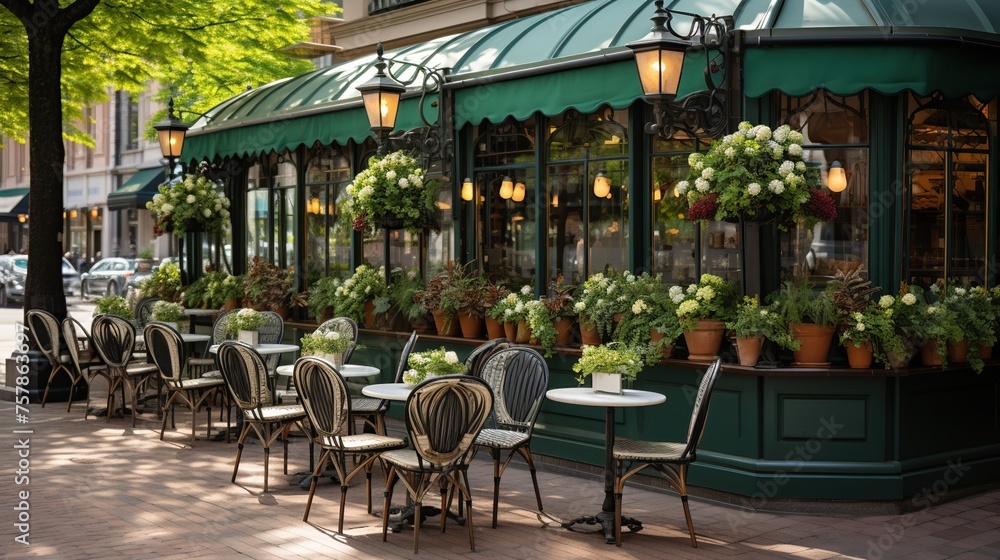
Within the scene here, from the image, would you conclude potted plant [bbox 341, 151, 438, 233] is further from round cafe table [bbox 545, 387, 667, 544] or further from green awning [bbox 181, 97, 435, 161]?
round cafe table [bbox 545, 387, 667, 544]

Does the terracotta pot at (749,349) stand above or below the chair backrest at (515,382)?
above

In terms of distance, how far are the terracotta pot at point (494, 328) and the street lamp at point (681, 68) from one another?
248 centimetres

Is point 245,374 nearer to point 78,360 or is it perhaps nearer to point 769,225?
point 769,225

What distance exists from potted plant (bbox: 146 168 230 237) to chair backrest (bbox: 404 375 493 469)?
907 cm

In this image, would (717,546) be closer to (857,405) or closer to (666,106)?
(857,405)

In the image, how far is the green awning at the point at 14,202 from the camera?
46531mm

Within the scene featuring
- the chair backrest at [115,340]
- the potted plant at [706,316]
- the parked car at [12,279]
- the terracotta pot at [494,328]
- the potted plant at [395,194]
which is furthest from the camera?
the parked car at [12,279]

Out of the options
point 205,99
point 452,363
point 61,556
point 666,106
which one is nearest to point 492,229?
point 666,106

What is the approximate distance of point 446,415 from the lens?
676 cm

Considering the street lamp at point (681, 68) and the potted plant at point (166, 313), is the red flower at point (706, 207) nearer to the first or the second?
the street lamp at point (681, 68)

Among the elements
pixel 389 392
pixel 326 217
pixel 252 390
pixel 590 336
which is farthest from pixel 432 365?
pixel 326 217

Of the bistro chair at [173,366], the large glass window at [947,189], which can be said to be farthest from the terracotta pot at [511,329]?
the large glass window at [947,189]

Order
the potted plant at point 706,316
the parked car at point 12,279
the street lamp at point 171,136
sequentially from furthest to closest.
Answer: the parked car at point 12,279 → the street lamp at point 171,136 → the potted plant at point 706,316

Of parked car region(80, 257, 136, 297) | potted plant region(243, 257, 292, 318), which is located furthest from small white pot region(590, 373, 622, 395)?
parked car region(80, 257, 136, 297)
